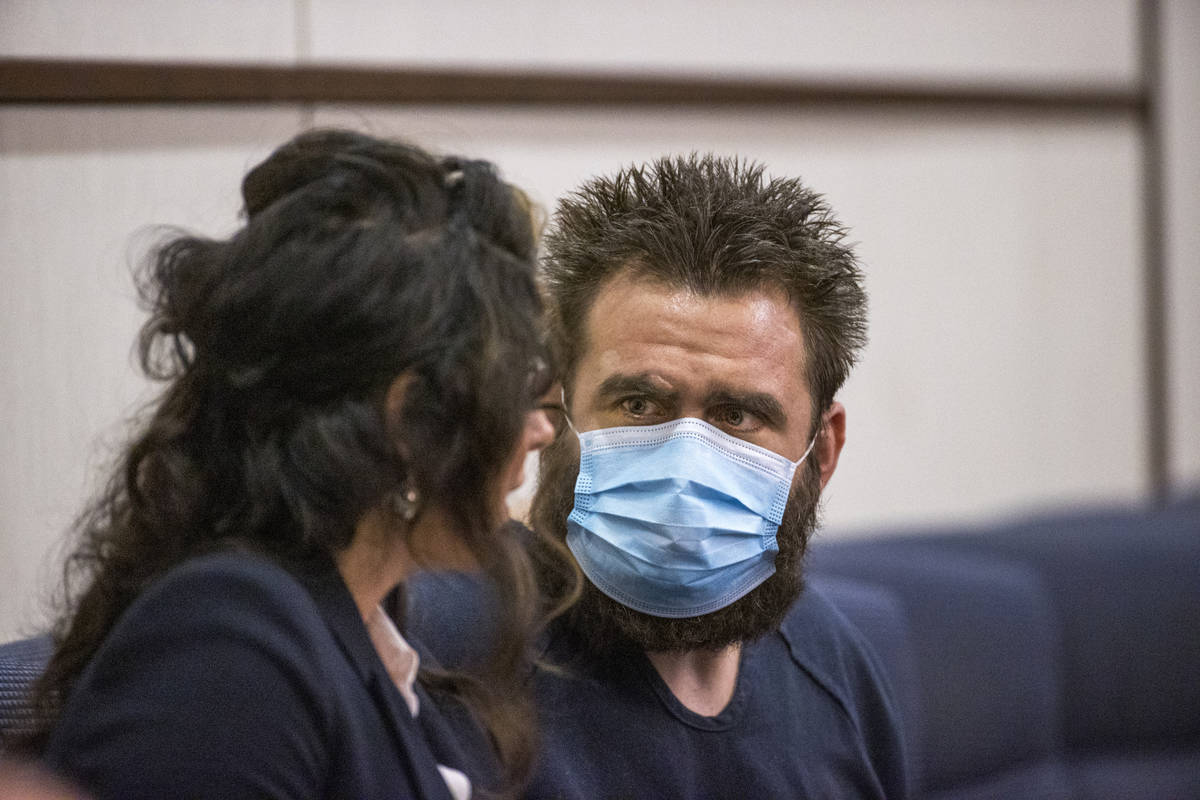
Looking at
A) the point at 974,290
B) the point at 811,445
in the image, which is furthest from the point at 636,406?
the point at 974,290

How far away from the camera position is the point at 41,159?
1.64 m

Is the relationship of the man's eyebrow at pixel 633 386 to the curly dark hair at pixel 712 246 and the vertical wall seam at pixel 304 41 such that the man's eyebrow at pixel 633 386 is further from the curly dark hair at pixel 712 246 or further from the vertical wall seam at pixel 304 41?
the vertical wall seam at pixel 304 41

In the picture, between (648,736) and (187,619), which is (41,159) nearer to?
(187,619)

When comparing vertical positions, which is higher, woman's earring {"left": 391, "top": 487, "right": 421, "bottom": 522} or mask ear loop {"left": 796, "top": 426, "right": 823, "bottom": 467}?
mask ear loop {"left": 796, "top": 426, "right": 823, "bottom": 467}

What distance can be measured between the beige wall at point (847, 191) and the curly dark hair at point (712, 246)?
0.47m

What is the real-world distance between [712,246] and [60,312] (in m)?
0.94

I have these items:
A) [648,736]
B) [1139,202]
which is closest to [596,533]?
[648,736]

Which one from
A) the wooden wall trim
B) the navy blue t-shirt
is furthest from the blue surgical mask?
the wooden wall trim

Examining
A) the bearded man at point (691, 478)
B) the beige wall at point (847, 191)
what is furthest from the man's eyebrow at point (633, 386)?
the beige wall at point (847, 191)

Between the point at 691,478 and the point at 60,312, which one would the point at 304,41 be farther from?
A: the point at 691,478

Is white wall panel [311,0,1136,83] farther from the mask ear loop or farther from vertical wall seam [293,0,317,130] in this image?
the mask ear loop

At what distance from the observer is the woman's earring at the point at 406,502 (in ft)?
3.67

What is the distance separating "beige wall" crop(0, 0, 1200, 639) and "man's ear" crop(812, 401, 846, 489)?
88cm

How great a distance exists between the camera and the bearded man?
1.46m
